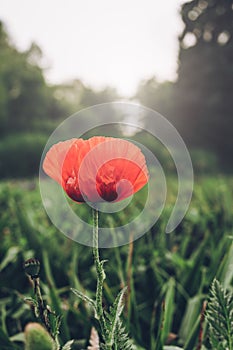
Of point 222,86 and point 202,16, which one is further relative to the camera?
point 222,86

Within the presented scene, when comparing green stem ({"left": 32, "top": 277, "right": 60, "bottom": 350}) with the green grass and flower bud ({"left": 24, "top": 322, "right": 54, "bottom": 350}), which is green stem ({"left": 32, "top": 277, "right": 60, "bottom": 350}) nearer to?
flower bud ({"left": 24, "top": 322, "right": 54, "bottom": 350})

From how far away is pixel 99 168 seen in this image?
654 millimetres

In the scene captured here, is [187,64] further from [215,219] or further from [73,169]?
[73,169]

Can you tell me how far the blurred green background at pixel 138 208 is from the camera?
1432 mm

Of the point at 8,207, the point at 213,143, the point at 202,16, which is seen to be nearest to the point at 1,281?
the point at 8,207

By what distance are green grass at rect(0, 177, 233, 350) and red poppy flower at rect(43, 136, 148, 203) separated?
453 millimetres

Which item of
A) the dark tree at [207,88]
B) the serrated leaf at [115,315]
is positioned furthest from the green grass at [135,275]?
the dark tree at [207,88]

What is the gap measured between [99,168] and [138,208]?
1.89 metres

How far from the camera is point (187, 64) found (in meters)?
22.8

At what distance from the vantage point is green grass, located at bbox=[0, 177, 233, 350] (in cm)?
133

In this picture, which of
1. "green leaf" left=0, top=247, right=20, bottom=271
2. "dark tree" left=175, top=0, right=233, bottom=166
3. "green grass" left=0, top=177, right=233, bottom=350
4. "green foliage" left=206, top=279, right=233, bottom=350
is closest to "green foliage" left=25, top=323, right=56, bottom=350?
"green foliage" left=206, top=279, right=233, bottom=350

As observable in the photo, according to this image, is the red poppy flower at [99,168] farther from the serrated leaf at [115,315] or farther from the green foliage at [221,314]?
the green foliage at [221,314]

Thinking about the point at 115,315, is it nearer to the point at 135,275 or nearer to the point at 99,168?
the point at 99,168

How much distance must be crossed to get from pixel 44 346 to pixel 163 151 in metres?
16.5
